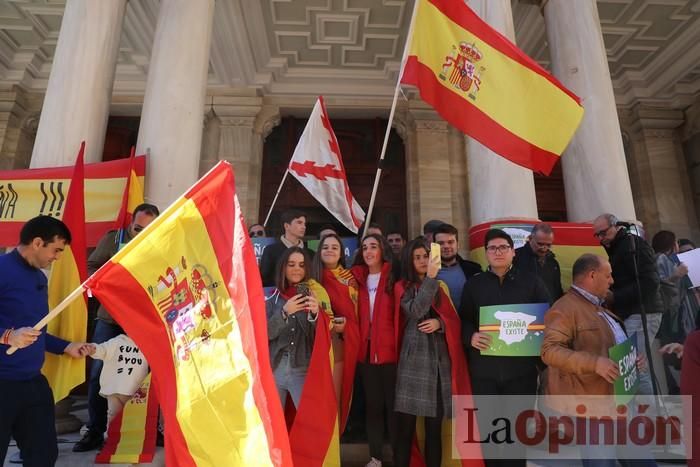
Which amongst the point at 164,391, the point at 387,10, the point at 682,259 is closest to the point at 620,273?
the point at 682,259

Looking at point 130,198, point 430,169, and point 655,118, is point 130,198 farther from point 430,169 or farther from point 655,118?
point 655,118

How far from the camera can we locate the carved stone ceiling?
345 inches

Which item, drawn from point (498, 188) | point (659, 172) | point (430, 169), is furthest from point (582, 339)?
point (659, 172)

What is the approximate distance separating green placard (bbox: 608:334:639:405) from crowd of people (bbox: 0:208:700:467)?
0.05 metres

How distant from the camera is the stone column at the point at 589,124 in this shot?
5.48m

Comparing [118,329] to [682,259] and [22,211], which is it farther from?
[682,259]

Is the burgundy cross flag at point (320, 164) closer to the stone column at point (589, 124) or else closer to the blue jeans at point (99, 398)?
the stone column at point (589, 124)

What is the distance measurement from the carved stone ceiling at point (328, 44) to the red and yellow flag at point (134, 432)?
732cm

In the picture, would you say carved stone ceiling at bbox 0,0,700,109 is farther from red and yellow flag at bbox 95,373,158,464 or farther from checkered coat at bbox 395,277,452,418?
red and yellow flag at bbox 95,373,158,464

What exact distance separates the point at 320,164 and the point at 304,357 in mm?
3501

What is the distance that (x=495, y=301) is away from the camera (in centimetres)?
298

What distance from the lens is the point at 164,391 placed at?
175 centimetres

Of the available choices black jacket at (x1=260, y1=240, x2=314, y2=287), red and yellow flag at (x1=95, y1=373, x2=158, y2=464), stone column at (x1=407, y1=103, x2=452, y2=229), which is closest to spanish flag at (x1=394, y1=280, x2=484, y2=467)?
black jacket at (x1=260, y1=240, x2=314, y2=287)

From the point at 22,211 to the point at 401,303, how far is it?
4451mm
